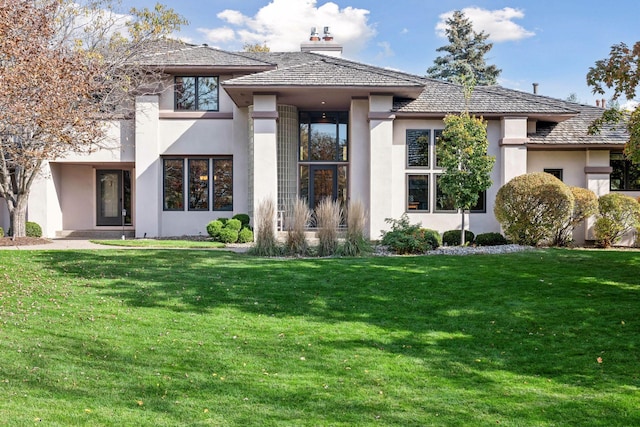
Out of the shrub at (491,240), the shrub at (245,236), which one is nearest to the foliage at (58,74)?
the shrub at (245,236)

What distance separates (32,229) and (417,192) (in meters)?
12.9

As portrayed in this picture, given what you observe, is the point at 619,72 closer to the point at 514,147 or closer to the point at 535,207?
the point at 535,207

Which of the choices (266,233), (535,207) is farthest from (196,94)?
(535,207)

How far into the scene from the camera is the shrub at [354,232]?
38.7 feet

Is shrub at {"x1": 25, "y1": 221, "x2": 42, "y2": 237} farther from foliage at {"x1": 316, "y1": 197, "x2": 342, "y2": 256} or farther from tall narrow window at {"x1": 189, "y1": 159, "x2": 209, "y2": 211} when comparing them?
foliage at {"x1": 316, "y1": 197, "x2": 342, "y2": 256}

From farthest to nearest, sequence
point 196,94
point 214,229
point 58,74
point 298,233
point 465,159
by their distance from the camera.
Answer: point 196,94 → point 214,229 → point 465,159 → point 298,233 → point 58,74

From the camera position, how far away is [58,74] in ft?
27.9

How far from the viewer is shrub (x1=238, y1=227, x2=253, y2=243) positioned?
15773 mm

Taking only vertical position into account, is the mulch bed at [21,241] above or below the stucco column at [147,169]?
below

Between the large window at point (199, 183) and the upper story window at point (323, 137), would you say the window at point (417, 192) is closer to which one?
the upper story window at point (323, 137)

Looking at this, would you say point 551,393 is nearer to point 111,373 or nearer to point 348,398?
point 348,398

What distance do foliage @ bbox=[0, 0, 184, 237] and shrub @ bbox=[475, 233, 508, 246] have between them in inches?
435

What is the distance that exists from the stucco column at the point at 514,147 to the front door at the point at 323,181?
5.51m

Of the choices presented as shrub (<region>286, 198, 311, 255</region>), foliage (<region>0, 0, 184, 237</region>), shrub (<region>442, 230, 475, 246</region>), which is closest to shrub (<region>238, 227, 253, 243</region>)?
shrub (<region>286, 198, 311, 255</region>)
